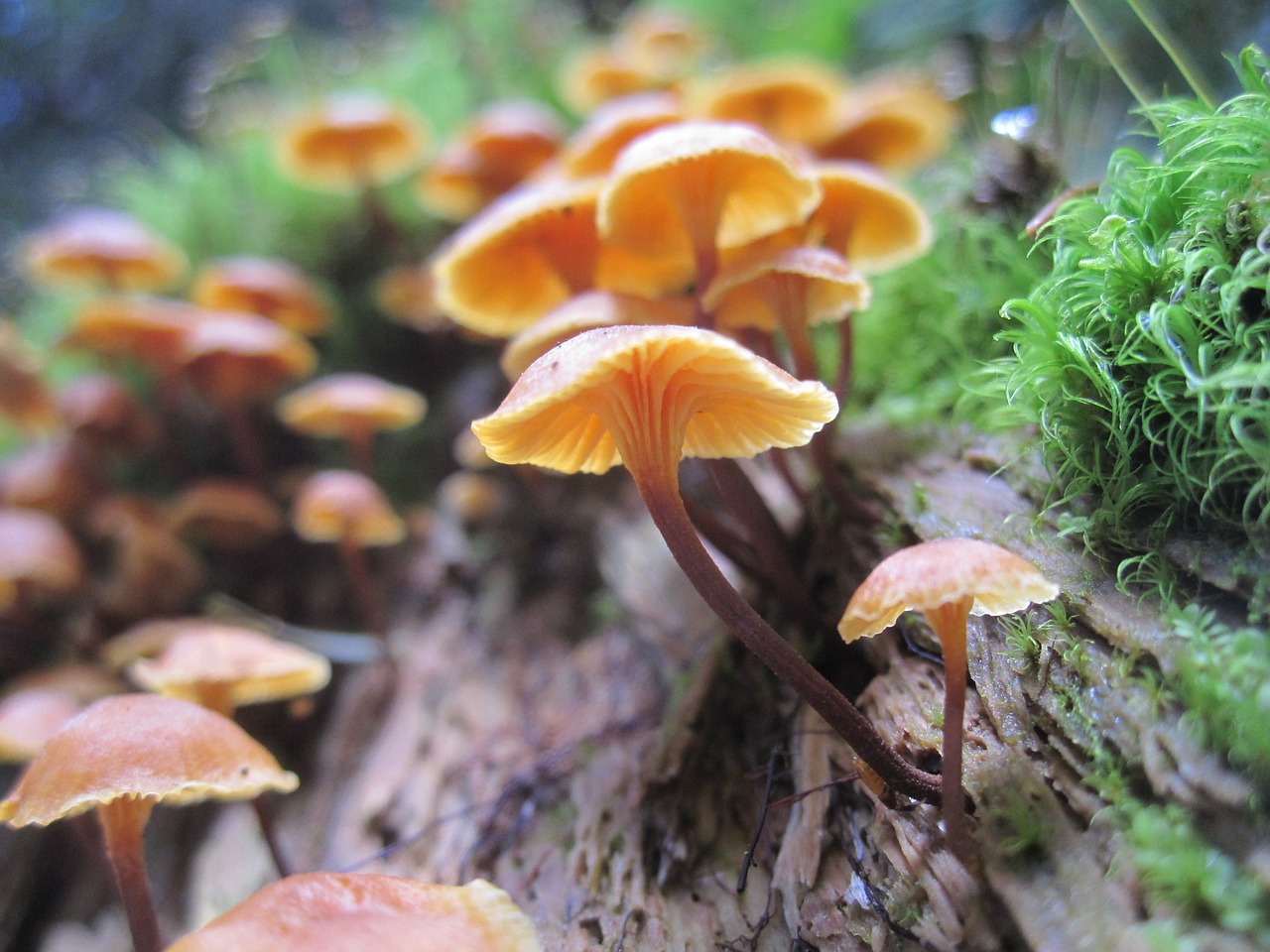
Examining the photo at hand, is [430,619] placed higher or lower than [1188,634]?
lower

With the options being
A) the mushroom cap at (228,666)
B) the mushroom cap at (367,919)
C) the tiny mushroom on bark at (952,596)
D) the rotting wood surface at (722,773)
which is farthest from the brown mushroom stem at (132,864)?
the tiny mushroom on bark at (952,596)

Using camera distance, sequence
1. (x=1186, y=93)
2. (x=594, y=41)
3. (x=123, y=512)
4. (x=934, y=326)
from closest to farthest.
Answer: (x=934, y=326) < (x=1186, y=93) < (x=123, y=512) < (x=594, y=41)

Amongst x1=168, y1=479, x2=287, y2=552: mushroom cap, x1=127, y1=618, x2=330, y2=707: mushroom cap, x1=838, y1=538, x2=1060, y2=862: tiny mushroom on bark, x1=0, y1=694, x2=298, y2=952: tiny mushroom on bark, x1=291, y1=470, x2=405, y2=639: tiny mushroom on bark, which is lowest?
x1=168, y1=479, x2=287, y2=552: mushroom cap

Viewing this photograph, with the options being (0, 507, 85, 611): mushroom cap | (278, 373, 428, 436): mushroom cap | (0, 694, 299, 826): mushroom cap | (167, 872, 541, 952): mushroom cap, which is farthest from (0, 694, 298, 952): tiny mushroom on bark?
(0, 507, 85, 611): mushroom cap

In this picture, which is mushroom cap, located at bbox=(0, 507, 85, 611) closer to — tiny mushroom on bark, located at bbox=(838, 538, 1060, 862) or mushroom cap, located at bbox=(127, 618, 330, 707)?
mushroom cap, located at bbox=(127, 618, 330, 707)

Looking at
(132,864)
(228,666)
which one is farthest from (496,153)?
(132,864)

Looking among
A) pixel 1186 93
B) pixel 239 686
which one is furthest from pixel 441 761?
pixel 1186 93

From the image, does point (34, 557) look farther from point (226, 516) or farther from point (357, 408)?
point (357, 408)

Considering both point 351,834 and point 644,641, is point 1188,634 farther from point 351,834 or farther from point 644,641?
point 351,834
